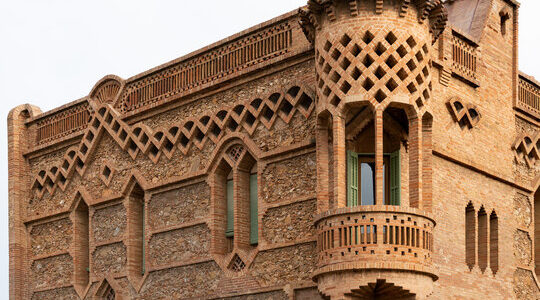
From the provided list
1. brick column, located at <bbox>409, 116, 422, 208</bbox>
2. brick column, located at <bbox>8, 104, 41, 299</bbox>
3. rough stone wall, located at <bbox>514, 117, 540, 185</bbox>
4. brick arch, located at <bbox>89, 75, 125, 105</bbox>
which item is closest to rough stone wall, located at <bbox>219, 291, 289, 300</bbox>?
brick column, located at <bbox>409, 116, 422, 208</bbox>

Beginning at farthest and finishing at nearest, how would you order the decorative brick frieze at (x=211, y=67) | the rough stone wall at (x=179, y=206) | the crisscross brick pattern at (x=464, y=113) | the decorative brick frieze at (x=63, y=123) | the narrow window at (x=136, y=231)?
the decorative brick frieze at (x=63, y=123), the narrow window at (x=136, y=231), the rough stone wall at (x=179, y=206), the decorative brick frieze at (x=211, y=67), the crisscross brick pattern at (x=464, y=113)

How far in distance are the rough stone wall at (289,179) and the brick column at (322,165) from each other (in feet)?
2.41

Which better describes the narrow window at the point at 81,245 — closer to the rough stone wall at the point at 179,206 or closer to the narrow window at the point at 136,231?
the narrow window at the point at 136,231

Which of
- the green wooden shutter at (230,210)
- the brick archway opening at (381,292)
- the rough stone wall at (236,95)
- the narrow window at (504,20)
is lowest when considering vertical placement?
the brick archway opening at (381,292)

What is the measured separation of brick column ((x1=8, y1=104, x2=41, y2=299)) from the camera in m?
23.5

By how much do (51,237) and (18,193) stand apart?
154 cm

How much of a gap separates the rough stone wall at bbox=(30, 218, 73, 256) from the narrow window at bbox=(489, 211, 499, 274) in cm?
878

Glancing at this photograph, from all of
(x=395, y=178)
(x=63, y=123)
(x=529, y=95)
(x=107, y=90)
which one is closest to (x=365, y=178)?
(x=395, y=178)

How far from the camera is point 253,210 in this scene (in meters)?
19.0

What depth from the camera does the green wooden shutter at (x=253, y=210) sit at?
61.9 ft

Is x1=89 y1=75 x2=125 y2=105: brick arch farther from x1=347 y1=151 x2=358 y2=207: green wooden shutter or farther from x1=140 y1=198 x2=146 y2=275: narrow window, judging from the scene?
x1=347 y1=151 x2=358 y2=207: green wooden shutter

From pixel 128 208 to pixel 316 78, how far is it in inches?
227

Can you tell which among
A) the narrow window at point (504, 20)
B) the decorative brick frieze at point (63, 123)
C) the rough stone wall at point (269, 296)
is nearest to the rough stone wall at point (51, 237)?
the decorative brick frieze at point (63, 123)

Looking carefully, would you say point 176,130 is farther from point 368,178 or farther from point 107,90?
point 368,178
